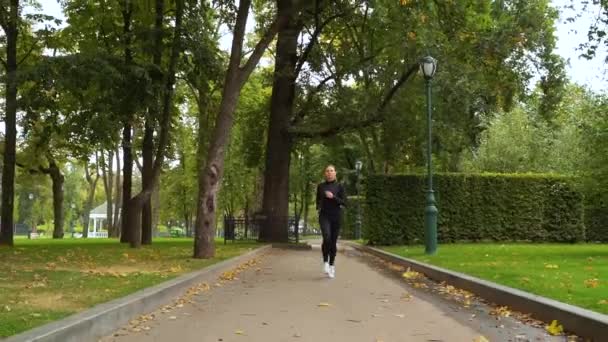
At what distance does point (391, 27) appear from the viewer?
1994 centimetres

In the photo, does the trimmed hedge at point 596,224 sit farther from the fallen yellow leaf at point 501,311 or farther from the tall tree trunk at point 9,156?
the tall tree trunk at point 9,156

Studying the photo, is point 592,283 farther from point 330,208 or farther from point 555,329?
point 330,208

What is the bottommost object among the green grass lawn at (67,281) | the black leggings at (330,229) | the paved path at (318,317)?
the paved path at (318,317)

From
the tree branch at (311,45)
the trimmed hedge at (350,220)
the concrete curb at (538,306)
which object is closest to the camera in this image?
the concrete curb at (538,306)

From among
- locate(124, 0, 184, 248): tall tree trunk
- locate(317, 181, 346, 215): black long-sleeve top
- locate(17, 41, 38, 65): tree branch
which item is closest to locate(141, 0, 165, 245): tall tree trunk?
locate(124, 0, 184, 248): tall tree trunk

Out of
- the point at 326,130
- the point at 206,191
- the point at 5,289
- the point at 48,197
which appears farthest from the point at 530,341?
the point at 48,197

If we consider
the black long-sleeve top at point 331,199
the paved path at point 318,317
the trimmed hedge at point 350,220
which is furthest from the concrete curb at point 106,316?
the trimmed hedge at point 350,220

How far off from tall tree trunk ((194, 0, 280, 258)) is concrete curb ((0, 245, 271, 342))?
4.77m

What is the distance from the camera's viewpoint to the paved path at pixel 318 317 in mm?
6750

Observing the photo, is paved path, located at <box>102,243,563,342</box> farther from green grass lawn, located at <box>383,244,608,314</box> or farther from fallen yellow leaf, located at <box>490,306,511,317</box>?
green grass lawn, located at <box>383,244,608,314</box>

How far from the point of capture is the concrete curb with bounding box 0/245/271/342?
5375 mm

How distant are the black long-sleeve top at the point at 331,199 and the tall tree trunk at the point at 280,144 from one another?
45.6 feet

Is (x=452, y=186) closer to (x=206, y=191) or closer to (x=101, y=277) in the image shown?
(x=206, y=191)

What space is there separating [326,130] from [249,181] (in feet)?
111
